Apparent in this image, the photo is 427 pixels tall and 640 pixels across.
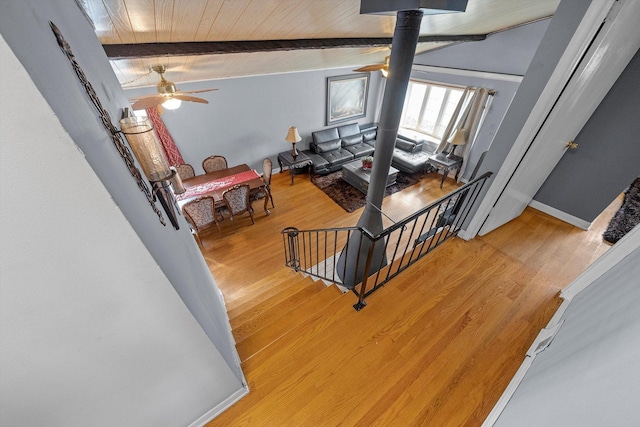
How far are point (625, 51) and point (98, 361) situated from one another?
4169mm

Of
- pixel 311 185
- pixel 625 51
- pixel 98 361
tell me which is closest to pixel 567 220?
pixel 625 51

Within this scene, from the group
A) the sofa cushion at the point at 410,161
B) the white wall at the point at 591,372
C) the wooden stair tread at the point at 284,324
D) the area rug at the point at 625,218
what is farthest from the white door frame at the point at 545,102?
the sofa cushion at the point at 410,161

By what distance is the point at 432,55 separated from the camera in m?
5.33

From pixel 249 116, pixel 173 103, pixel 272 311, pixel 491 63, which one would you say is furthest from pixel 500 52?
pixel 272 311

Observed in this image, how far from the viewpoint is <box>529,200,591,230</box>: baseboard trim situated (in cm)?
292

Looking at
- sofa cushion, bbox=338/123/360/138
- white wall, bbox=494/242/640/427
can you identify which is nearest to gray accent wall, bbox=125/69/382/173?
sofa cushion, bbox=338/123/360/138

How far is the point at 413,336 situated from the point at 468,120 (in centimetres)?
494

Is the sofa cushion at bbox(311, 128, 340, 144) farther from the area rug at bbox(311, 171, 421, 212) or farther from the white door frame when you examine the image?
the white door frame

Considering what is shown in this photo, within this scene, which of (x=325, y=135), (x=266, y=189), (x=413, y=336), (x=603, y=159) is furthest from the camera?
(x=325, y=135)

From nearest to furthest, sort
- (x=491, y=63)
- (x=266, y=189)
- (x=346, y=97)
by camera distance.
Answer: (x=266, y=189)
(x=491, y=63)
(x=346, y=97)

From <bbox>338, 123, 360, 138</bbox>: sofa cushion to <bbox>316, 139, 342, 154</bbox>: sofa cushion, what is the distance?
0.29 m

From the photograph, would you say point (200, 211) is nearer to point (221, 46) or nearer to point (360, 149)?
point (221, 46)

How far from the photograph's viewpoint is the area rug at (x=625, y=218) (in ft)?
9.09

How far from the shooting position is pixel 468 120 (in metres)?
4.95
